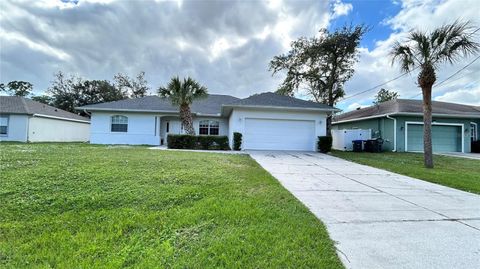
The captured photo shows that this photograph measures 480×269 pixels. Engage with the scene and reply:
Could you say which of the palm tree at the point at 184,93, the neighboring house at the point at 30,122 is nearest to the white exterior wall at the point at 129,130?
the palm tree at the point at 184,93

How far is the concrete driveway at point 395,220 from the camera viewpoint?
279 centimetres

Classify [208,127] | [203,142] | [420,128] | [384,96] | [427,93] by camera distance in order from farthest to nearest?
1. [384,96]
2. [208,127]
3. [420,128]
4. [203,142]
5. [427,93]

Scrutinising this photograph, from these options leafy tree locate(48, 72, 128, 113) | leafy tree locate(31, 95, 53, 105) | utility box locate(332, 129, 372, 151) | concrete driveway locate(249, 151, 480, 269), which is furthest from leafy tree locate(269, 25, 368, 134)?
leafy tree locate(31, 95, 53, 105)

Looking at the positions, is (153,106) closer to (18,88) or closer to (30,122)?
(30,122)

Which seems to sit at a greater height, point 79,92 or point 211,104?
point 79,92

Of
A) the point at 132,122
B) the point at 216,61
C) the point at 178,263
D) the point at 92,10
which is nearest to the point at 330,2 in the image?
the point at 216,61

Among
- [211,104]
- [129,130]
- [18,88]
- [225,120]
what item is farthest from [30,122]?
[18,88]

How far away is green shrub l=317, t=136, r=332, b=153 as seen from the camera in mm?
14969

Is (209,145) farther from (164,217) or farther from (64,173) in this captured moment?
(164,217)

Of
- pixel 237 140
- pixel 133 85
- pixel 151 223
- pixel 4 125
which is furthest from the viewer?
pixel 133 85

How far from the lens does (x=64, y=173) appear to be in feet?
19.8

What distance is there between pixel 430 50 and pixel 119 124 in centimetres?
1978

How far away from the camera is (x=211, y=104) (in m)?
22.3

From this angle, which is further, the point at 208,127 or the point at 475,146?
the point at 208,127
